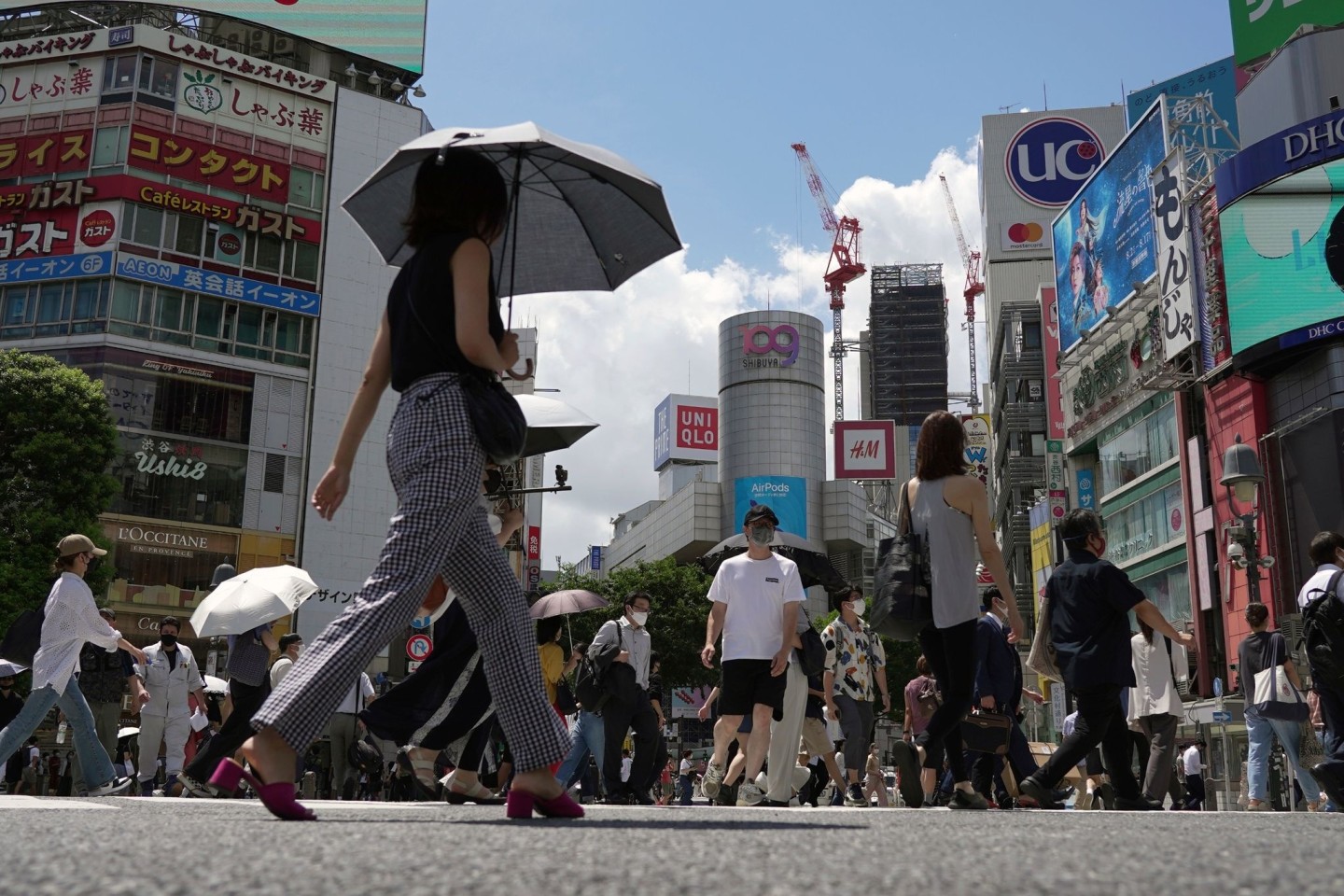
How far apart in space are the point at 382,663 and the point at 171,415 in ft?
32.5

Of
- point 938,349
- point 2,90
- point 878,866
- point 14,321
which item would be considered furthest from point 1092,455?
point 938,349

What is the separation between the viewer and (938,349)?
18250 centimetres

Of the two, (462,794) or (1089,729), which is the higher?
(1089,729)

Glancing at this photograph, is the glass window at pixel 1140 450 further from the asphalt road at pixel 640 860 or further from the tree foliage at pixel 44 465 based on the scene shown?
the asphalt road at pixel 640 860

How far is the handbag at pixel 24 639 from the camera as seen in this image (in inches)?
316

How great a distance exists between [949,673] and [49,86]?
41277mm

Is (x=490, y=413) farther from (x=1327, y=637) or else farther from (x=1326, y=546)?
(x=1326, y=546)

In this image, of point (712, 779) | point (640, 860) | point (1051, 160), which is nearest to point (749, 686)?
A: point (712, 779)

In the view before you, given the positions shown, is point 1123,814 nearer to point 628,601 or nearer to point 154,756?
point 628,601

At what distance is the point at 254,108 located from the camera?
41.0 metres

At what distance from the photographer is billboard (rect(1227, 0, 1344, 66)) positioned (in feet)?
113

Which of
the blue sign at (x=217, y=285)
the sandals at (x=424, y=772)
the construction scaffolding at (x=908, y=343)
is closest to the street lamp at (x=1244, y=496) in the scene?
the sandals at (x=424, y=772)

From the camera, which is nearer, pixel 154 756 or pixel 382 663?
pixel 154 756

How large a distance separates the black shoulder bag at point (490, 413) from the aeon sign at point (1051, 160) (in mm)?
69590
